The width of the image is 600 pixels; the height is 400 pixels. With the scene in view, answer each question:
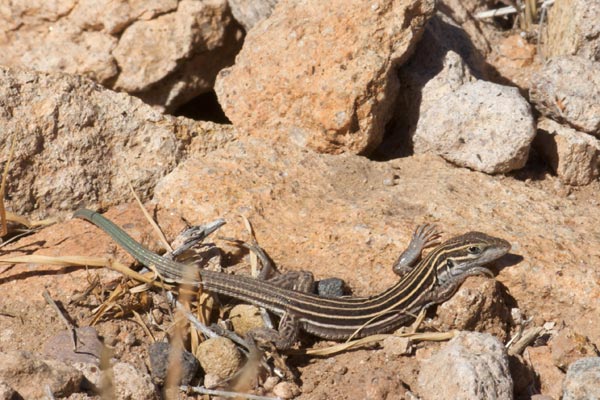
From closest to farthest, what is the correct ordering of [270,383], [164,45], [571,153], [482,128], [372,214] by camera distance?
1. [270,383]
2. [372,214]
3. [482,128]
4. [571,153]
5. [164,45]

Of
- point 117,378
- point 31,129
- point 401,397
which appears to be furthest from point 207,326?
point 31,129

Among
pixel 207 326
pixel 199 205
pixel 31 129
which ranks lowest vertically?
pixel 207 326

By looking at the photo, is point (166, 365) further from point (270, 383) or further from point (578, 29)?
point (578, 29)

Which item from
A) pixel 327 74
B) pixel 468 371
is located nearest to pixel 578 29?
pixel 327 74

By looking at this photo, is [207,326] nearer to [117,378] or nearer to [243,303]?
[243,303]

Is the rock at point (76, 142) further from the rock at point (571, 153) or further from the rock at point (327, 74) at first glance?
the rock at point (571, 153)

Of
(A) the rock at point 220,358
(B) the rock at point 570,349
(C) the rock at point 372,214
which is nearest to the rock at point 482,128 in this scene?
(C) the rock at point 372,214
